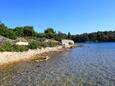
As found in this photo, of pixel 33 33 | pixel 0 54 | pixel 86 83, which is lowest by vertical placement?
pixel 86 83

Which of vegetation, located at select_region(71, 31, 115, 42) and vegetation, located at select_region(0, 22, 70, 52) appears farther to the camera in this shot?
vegetation, located at select_region(71, 31, 115, 42)

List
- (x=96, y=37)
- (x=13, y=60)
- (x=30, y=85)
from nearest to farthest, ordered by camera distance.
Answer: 1. (x=30, y=85)
2. (x=13, y=60)
3. (x=96, y=37)

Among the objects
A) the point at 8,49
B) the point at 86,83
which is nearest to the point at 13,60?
the point at 8,49

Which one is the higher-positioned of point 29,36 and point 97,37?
point 97,37

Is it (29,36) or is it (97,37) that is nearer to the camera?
(29,36)

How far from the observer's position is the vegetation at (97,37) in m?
172

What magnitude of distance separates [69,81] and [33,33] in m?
89.7

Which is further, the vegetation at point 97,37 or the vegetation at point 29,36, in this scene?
the vegetation at point 97,37

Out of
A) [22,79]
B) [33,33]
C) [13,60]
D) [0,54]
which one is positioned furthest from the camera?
[33,33]

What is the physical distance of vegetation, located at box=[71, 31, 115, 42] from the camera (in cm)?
17200

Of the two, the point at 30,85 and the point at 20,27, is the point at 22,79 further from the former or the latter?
the point at 20,27

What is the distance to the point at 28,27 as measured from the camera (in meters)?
110

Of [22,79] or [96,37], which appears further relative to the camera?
[96,37]

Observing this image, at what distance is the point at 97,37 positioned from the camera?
181 metres
